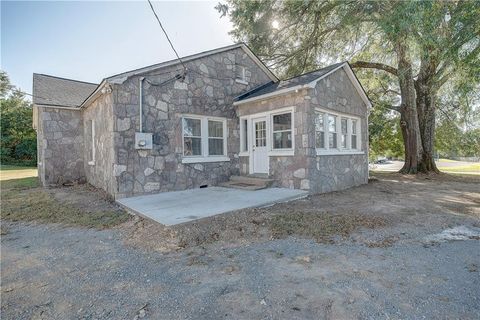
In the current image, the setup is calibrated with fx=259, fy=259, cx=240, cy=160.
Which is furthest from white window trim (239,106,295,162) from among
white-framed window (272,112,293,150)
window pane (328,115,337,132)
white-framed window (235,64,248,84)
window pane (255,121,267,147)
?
window pane (328,115,337,132)

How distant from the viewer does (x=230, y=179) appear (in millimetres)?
9203

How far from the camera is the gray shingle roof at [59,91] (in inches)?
415

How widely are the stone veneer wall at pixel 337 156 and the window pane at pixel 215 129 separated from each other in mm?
3234

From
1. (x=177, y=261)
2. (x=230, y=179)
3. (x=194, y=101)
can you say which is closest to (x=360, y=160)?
(x=230, y=179)

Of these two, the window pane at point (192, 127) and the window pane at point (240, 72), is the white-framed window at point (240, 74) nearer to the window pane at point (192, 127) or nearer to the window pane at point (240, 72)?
the window pane at point (240, 72)

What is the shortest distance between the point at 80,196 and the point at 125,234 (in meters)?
4.40

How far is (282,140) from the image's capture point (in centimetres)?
833

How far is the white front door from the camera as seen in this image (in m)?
8.77

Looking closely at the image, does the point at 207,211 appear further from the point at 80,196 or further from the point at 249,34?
the point at 249,34

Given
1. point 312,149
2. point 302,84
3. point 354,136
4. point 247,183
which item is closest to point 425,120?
point 354,136

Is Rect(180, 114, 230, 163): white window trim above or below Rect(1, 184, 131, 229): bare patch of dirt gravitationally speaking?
above

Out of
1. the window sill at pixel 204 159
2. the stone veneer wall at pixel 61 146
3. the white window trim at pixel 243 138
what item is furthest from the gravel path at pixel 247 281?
the stone veneer wall at pixel 61 146

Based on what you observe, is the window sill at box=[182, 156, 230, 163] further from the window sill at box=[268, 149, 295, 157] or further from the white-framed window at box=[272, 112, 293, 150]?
the white-framed window at box=[272, 112, 293, 150]

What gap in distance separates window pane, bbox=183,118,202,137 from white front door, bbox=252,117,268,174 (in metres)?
1.89
